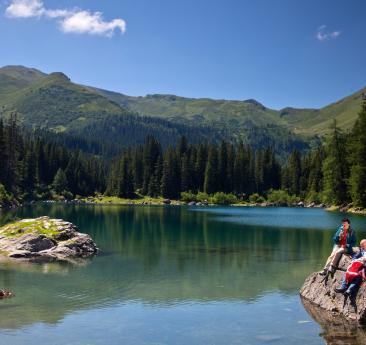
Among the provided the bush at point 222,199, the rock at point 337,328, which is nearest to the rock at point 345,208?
the bush at point 222,199

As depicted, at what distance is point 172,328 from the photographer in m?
23.8

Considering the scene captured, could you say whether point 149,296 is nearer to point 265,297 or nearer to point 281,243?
point 265,297

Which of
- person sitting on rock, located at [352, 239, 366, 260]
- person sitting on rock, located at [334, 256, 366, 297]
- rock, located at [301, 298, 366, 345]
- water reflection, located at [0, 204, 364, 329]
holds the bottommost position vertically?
water reflection, located at [0, 204, 364, 329]

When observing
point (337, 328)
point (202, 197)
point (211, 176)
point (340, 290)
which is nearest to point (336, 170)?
point (202, 197)

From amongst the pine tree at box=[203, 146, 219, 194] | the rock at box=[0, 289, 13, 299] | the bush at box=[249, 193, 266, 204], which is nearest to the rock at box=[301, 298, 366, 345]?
the rock at box=[0, 289, 13, 299]

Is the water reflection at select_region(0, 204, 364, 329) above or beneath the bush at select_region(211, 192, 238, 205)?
beneath

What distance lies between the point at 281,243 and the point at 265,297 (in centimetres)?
3068

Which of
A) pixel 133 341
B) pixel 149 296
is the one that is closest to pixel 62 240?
pixel 149 296

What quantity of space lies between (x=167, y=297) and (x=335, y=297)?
34.8 ft

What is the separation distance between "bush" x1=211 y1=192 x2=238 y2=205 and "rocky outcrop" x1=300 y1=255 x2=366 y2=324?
152 meters

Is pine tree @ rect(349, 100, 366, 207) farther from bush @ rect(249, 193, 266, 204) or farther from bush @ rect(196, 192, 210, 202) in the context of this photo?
bush @ rect(196, 192, 210, 202)

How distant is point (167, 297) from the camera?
30.8 metres

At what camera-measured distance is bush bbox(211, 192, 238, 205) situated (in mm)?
183337

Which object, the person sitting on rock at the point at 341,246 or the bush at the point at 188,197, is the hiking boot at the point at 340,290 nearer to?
the person sitting on rock at the point at 341,246
